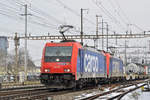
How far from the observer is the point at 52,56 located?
2294cm

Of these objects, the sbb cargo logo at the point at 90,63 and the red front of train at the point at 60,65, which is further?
the sbb cargo logo at the point at 90,63

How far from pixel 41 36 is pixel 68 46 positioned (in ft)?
113

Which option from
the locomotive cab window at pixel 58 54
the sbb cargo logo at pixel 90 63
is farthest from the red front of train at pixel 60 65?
the sbb cargo logo at pixel 90 63

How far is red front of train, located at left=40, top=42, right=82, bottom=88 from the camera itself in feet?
72.7

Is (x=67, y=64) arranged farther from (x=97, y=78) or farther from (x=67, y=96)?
(x=97, y=78)

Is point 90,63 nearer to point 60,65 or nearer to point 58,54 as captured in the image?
point 58,54

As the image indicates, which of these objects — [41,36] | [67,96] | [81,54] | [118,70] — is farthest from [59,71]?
[41,36]

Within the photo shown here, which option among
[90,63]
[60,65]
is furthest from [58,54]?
[90,63]

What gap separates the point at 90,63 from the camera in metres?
26.8

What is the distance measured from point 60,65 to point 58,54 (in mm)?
992

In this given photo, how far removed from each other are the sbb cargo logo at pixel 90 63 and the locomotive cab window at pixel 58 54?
270cm

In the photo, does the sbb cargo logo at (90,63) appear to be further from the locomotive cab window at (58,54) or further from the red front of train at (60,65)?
the locomotive cab window at (58,54)

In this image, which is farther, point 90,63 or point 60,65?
point 90,63

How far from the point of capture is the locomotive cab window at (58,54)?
22.7 metres
